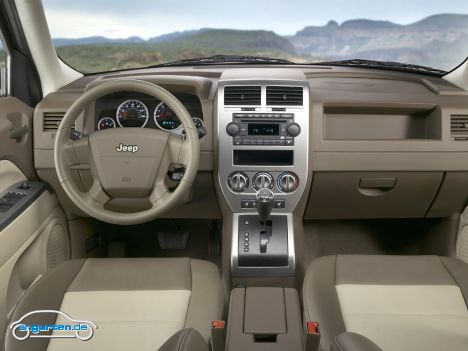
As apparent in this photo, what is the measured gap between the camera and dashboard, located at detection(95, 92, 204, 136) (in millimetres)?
2314

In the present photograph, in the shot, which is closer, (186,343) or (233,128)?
(186,343)

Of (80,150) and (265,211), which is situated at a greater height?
(80,150)

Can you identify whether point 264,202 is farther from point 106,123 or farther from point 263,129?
point 106,123

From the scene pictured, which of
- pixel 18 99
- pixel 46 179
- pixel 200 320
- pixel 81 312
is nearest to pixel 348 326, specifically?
pixel 200 320

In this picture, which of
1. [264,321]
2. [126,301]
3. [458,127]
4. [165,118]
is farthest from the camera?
[458,127]

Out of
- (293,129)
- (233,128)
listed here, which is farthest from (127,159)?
(293,129)

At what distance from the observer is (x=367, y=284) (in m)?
1.94

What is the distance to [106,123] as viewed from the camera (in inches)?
93.2

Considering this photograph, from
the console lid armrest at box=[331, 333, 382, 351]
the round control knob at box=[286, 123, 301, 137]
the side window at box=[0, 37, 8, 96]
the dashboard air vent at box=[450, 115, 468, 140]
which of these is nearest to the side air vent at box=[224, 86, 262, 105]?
the round control knob at box=[286, 123, 301, 137]

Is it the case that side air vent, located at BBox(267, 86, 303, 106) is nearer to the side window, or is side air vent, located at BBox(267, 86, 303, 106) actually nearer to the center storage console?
the center storage console

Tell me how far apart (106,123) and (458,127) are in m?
1.63

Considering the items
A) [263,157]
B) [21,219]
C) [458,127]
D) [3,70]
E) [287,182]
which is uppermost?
[3,70]

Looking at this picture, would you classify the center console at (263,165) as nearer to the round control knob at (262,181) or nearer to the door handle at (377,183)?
the round control knob at (262,181)

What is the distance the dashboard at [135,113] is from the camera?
2.31m
